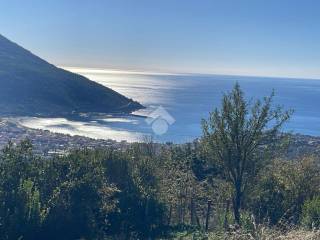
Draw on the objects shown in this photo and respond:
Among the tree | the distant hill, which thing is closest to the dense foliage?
the tree

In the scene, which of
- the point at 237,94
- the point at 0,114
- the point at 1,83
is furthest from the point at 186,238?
the point at 1,83

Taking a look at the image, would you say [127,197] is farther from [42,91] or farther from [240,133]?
[42,91]

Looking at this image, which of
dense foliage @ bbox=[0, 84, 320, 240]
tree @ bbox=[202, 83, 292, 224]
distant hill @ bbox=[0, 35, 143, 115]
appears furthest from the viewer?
distant hill @ bbox=[0, 35, 143, 115]

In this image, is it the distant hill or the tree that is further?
the distant hill

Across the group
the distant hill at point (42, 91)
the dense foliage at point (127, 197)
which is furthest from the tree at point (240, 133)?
the distant hill at point (42, 91)

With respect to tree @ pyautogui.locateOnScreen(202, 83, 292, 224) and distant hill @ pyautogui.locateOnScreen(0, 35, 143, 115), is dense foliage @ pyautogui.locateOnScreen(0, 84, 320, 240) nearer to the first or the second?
tree @ pyautogui.locateOnScreen(202, 83, 292, 224)
